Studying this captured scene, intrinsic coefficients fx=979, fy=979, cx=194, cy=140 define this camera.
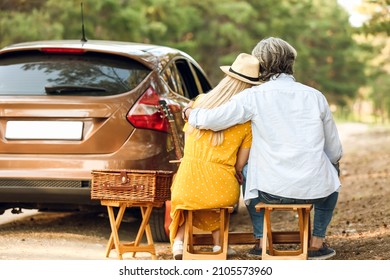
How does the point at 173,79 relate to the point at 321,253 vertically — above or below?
above

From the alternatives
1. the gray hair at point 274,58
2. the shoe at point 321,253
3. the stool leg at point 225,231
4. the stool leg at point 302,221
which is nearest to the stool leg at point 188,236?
the stool leg at point 225,231

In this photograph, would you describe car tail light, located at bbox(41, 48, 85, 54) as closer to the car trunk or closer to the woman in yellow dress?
the car trunk

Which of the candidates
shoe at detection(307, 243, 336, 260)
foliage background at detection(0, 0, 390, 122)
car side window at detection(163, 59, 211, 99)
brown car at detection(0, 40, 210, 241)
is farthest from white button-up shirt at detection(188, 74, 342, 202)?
foliage background at detection(0, 0, 390, 122)

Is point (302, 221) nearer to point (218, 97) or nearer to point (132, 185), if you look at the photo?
point (218, 97)

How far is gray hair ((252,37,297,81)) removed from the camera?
21.9ft

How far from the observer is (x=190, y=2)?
61219mm

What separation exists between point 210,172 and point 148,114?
4.60 feet

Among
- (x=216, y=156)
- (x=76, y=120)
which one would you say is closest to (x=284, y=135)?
(x=216, y=156)

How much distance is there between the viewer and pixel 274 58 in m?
6.69

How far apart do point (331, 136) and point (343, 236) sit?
2.10 meters

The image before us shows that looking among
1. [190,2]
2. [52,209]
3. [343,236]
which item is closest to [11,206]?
[52,209]

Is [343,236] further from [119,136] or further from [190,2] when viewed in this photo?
[190,2]

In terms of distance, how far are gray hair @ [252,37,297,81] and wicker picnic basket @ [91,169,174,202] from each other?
1.04 m

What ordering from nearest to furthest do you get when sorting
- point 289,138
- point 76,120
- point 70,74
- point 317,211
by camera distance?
point 289,138
point 317,211
point 76,120
point 70,74
